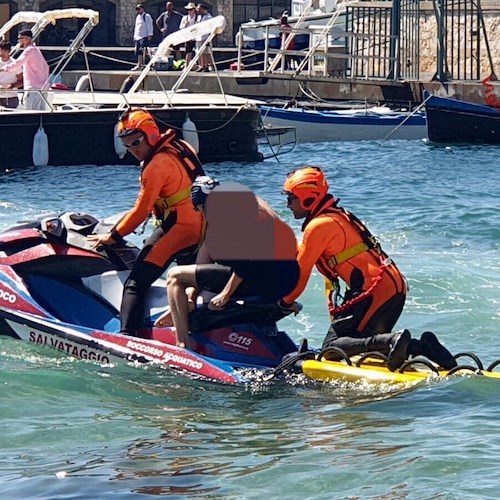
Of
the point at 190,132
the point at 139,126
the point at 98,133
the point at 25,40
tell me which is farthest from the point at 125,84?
the point at 139,126

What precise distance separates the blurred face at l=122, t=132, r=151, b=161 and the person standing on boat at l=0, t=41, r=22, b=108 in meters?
11.1

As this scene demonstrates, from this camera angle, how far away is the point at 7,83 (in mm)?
19734

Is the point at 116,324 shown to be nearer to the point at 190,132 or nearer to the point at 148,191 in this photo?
the point at 148,191

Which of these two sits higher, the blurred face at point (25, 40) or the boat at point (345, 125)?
the blurred face at point (25, 40)

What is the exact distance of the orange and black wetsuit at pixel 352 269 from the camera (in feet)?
25.1

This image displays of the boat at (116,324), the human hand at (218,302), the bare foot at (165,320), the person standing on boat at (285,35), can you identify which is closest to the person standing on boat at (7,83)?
the person standing on boat at (285,35)

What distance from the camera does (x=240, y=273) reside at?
7.91 metres

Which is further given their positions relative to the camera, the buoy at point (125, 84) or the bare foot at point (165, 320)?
the buoy at point (125, 84)

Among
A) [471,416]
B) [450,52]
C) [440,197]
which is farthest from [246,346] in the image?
[450,52]

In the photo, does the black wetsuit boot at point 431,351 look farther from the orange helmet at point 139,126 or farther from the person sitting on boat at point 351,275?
the orange helmet at point 139,126

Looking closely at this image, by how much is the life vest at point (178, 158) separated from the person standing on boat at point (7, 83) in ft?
36.4

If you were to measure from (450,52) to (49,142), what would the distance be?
11698 mm

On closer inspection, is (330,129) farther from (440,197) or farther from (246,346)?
(246,346)

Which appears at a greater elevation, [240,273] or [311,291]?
[240,273]
